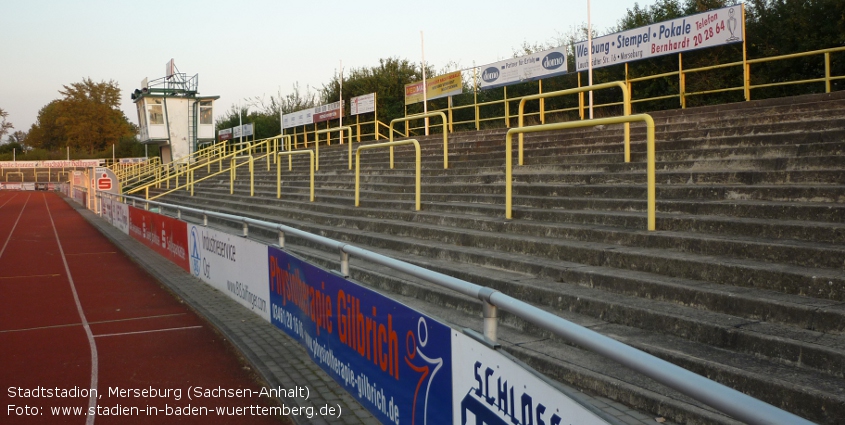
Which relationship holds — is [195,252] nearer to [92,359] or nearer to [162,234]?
[162,234]

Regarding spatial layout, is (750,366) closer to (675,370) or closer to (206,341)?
(675,370)

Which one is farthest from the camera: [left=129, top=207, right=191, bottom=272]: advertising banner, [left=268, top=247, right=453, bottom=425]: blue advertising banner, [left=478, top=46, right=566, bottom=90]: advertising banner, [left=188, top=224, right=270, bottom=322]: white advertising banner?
[left=478, top=46, right=566, bottom=90]: advertising banner

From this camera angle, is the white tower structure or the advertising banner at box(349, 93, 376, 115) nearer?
the advertising banner at box(349, 93, 376, 115)

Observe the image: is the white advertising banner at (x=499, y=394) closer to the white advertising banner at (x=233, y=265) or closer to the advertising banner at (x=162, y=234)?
the white advertising banner at (x=233, y=265)

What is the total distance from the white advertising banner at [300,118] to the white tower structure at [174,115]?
27.3 feet

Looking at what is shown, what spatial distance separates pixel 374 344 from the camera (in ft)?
16.4

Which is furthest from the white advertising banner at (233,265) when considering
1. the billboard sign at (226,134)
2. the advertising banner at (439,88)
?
the billboard sign at (226,134)

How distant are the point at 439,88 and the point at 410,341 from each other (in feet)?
67.0

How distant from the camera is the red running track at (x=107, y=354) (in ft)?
18.8

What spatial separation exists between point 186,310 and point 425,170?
5.81m

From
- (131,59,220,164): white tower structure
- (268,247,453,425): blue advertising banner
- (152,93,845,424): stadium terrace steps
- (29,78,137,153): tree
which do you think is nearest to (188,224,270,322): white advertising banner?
(152,93,845,424): stadium terrace steps

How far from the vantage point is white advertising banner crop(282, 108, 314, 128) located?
1436 inches

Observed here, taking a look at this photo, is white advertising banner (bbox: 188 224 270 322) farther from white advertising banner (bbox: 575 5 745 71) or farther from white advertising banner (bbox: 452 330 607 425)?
white advertising banner (bbox: 575 5 745 71)

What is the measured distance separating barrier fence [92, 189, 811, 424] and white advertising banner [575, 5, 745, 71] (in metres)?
11.9
